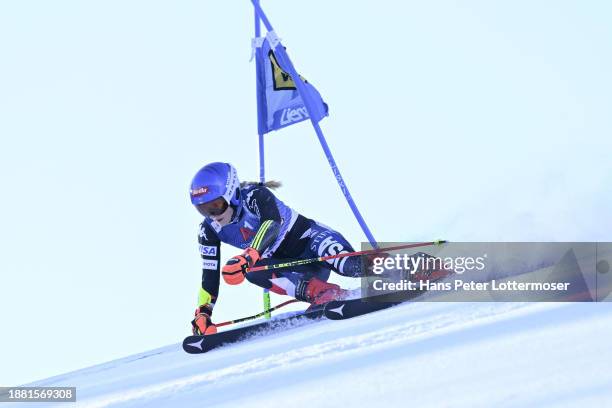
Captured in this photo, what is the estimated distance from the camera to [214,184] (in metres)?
6.45

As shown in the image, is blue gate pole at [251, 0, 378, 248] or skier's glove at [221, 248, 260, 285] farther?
blue gate pole at [251, 0, 378, 248]

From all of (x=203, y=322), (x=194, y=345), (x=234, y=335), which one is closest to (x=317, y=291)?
(x=234, y=335)

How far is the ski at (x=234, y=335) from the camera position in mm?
6836

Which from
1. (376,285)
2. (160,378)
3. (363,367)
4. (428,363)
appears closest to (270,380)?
(363,367)

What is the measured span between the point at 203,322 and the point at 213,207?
973 mm

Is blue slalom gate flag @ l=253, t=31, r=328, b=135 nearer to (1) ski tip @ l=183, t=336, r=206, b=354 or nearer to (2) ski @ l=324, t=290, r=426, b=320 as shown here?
(2) ski @ l=324, t=290, r=426, b=320

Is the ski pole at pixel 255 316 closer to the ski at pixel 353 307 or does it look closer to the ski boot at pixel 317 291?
the ski boot at pixel 317 291

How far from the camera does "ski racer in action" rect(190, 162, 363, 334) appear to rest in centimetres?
650

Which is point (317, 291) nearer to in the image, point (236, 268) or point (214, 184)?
point (236, 268)

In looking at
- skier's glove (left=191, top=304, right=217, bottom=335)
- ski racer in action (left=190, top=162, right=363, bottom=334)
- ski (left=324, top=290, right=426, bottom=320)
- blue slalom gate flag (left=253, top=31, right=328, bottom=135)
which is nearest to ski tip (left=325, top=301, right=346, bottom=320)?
ski (left=324, top=290, right=426, bottom=320)

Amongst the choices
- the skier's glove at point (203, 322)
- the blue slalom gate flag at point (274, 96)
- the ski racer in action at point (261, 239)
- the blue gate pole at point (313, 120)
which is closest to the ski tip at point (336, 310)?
the ski racer in action at point (261, 239)

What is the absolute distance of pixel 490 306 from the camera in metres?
5.54

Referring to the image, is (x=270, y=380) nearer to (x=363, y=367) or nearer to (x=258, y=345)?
(x=363, y=367)

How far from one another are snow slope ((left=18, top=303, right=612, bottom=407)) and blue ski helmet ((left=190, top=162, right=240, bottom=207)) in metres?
1.06
